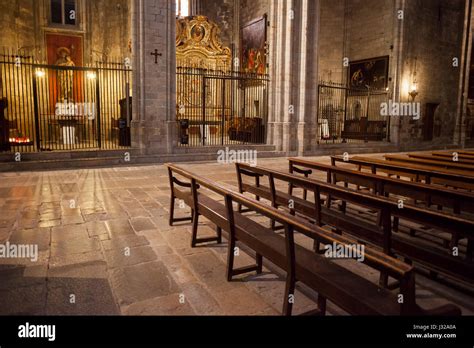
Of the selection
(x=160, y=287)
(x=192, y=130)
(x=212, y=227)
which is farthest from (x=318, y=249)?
(x=192, y=130)

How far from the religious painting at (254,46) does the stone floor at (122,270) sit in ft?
42.6

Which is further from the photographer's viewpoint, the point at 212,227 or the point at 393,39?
the point at 393,39

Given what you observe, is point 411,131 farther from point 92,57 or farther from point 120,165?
point 92,57

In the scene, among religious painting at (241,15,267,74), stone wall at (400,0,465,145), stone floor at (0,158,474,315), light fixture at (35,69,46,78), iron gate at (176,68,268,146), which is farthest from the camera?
religious painting at (241,15,267,74)

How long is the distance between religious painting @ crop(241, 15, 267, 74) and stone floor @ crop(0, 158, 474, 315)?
13.0 metres

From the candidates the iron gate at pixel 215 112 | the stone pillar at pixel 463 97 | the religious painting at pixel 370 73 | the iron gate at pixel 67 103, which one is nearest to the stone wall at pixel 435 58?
the stone pillar at pixel 463 97

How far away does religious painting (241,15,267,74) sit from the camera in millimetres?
17188

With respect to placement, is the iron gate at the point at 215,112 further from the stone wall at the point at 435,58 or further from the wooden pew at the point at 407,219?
the wooden pew at the point at 407,219

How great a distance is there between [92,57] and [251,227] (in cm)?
1686

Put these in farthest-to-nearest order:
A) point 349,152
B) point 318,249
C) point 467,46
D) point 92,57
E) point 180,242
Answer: point 467,46 → point 92,57 → point 349,152 → point 180,242 → point 318,249

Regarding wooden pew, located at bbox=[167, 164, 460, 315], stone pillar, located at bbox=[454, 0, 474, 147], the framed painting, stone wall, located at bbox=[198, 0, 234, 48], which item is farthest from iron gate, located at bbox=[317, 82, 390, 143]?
wooden pew, located at bbox=[167, 164, 460, 315]

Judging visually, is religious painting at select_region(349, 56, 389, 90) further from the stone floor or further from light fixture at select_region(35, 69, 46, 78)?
the stone floor

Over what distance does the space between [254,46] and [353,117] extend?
6.48m

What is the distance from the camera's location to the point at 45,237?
13.9ft
